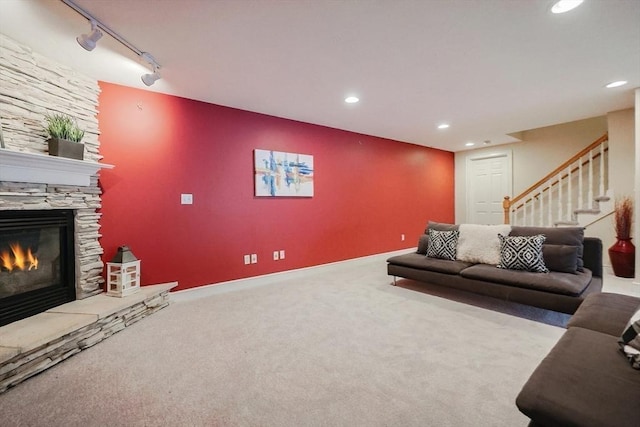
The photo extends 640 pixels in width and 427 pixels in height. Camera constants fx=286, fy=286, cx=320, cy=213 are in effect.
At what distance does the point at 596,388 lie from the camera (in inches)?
40.7

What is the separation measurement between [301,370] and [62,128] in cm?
280

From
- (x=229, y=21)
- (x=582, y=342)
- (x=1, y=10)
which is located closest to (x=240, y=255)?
(x=229, y=21)

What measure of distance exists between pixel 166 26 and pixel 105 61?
930mm

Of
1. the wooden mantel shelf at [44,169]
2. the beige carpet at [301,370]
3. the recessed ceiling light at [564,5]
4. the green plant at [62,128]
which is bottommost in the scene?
the beige carpet at [301,370]

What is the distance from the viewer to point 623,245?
394 centimetres

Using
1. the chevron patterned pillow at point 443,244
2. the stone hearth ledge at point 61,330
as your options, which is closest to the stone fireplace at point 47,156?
the stone hearth ledge at point 61,330

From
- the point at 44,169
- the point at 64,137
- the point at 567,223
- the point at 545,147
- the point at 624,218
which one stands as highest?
the point at 545,147

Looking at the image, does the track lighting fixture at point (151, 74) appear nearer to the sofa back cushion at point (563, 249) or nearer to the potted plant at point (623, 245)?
the sofa back cushion at point (563, 249)

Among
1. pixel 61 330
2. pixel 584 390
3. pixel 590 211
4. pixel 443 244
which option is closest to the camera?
pixel 584 390

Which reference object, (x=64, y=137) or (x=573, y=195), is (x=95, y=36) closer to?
(x=64, y=137)

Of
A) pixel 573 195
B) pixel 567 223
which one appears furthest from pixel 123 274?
pixel 573 195

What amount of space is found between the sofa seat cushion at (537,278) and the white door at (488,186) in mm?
4031

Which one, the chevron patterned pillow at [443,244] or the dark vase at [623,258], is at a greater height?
the chevron patterned pillow at [443,244]

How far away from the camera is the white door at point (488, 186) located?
21.3 feet
